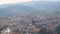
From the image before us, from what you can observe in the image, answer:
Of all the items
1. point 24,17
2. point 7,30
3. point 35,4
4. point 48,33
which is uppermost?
point 35,4

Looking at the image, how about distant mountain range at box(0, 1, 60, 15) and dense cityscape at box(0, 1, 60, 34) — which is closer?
dense cityscape at box(0, 1, 60, 34)

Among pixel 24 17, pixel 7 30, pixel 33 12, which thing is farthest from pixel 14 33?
pixel 33 12

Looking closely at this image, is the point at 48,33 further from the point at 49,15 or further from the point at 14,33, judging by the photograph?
the point at 14,33

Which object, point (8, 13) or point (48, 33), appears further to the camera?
point (8, 13)

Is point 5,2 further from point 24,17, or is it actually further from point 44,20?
point 44,20

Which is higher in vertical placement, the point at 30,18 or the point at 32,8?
the point at 32,8

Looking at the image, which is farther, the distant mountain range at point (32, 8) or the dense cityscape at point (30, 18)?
the distant mountain range at point (32, 8)

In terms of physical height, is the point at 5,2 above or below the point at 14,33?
above
